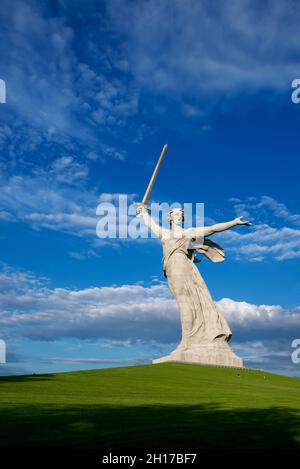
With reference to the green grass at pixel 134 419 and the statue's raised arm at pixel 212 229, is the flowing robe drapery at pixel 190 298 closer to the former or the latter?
the statue's raised arm at pixel 212 229

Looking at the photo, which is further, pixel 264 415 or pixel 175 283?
pixel 175 283

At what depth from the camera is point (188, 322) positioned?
3203cm

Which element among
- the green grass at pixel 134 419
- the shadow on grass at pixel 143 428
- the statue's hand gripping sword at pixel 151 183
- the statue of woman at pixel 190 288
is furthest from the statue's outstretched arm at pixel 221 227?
the shadow on grass at pixel 143 428

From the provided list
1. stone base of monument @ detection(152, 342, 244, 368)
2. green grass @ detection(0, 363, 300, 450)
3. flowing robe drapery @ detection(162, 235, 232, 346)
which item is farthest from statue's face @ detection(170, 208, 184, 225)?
green grass @ detection(0, 363, 300, 450)

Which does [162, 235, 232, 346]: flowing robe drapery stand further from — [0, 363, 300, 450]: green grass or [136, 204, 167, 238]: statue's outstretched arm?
[0, 363, 300, 450]: green grass

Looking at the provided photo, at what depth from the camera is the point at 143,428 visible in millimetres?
8734

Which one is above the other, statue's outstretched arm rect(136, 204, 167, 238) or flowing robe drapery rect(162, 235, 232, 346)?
statue's outstretched arm rect(136, 204, 167, 238)

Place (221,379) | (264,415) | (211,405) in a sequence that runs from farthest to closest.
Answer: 1. (221,379)
2. (211,405)
3. (264,415)

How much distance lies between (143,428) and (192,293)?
957 inches

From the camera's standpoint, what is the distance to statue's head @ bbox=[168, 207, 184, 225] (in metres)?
34.7

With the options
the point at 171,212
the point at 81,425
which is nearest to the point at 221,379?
the point at 171,212

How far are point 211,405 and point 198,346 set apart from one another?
18635 mm

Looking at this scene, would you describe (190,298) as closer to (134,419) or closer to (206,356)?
(206,356)
